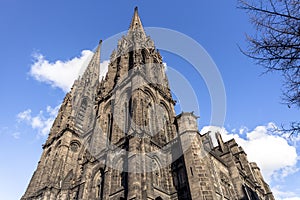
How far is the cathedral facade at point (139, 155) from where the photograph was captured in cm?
1277

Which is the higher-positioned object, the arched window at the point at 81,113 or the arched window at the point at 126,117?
the arched window at the point at 81,113

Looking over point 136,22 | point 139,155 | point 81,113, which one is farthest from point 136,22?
point 139,155

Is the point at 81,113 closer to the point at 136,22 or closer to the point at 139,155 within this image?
the point at 136,22

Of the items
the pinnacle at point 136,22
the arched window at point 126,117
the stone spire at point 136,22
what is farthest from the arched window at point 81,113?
the pinnacle at point 136,22

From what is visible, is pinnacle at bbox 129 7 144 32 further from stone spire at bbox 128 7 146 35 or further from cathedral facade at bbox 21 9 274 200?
cathedral facade at bbox 21 9 274 200

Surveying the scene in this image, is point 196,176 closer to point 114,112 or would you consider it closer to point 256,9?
point 256,9

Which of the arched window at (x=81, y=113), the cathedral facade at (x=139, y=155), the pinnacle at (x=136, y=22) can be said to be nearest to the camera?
the cathedral facade at (x=139, y=155)

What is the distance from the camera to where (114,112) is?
2075cm

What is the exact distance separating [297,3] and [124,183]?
12.3 meters

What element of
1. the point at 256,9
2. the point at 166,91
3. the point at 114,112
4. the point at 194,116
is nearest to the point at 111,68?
the point at 166,91

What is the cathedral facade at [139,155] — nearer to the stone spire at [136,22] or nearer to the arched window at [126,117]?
the arched window at [126,117]

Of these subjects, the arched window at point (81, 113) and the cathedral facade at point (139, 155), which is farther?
the arched window at point (81, 113)

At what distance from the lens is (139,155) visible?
43.6ft

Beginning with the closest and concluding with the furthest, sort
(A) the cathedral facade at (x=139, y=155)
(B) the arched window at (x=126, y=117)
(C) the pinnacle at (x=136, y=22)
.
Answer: (A) the cathedral facade at (x=139, y=155), (B) the arched window at (x=126, y=117), (C) the pinnacle at (x=136, y=22)
